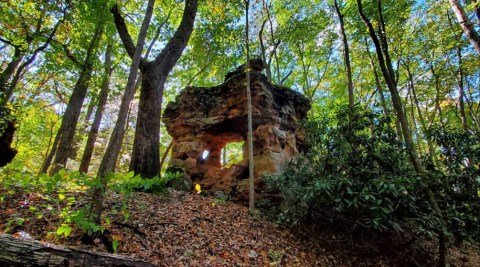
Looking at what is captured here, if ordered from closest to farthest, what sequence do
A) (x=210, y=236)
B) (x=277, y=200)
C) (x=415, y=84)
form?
(x=210, y=236) < (x=277, y=200) < (x=415, y=84)

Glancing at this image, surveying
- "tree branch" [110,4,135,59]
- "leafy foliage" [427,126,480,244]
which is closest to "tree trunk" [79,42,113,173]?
"tree branch" [110,4,135,59]

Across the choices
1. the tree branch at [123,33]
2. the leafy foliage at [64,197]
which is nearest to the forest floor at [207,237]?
the leafy foliage at [64,197]

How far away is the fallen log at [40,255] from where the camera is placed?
170 centimetres

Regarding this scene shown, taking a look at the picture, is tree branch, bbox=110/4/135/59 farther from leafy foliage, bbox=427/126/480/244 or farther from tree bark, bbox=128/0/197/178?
leafy foliage, bbox=427/126/480/244

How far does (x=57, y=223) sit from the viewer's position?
9.77ft

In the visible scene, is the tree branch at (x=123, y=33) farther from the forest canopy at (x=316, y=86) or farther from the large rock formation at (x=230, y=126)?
the large rock formation at (x=230, y=126)

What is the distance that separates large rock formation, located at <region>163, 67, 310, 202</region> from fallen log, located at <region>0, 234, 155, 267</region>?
5.47 meters

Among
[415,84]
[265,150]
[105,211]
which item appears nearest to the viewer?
[105,211]

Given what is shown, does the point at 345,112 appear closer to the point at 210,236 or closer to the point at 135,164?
the point at 210,236

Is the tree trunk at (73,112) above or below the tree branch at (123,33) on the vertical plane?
below

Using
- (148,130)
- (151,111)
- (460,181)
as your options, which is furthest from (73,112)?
(460,181)

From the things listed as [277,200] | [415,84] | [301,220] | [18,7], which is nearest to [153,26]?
[18,7]

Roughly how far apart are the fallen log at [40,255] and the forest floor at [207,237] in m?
0.74

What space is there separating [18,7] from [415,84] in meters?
17.3
